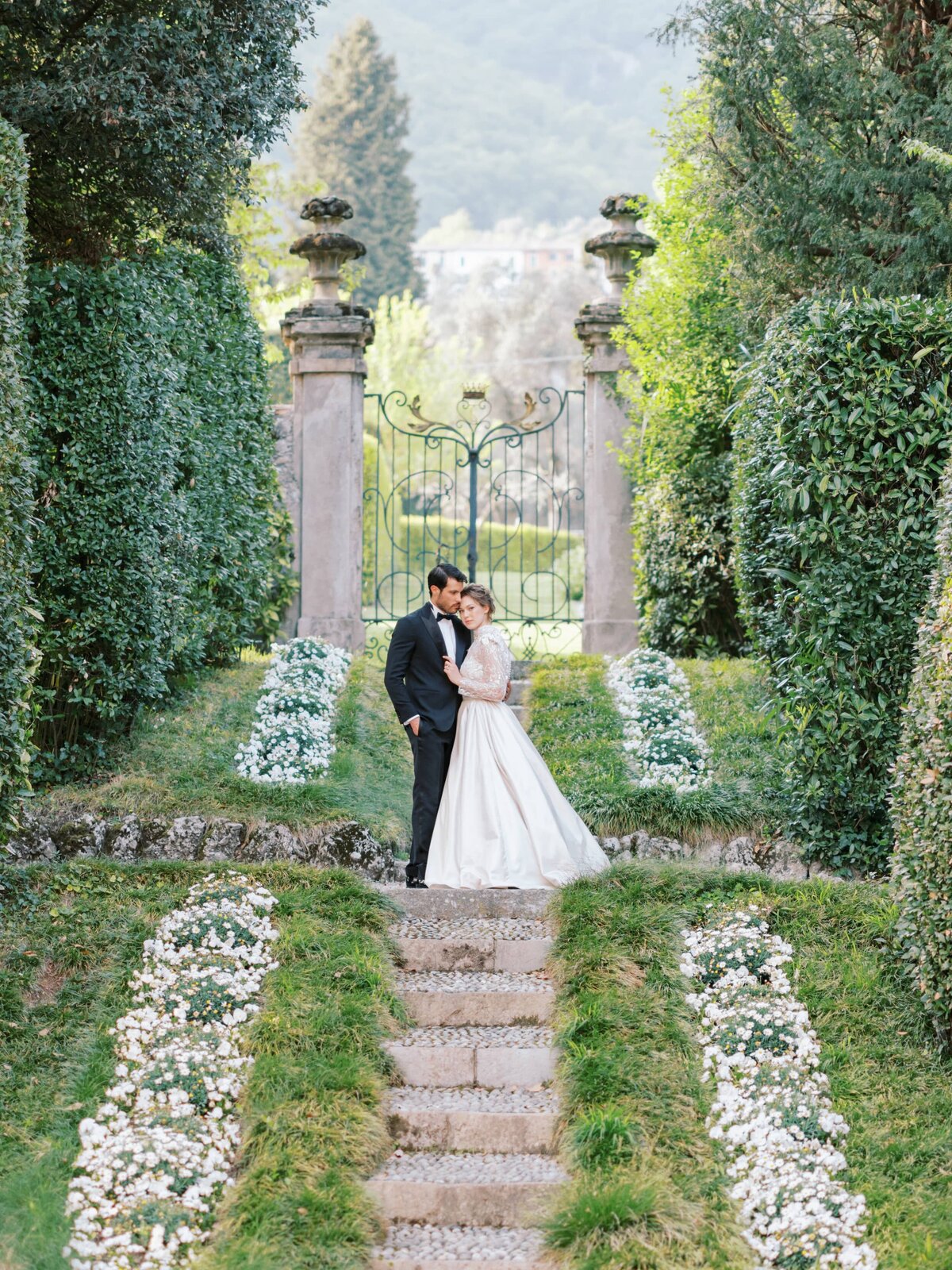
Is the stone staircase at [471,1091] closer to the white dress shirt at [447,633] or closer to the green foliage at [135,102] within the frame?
the white dress shirt at [447,633]

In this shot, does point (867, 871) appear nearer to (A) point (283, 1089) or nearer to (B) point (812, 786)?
(B) point (812, 786)

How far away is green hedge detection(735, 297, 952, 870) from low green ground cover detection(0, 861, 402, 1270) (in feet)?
8.30

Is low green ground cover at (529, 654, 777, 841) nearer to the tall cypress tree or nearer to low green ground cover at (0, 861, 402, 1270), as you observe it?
low green ground cover at (0, 861, 402, 1270)

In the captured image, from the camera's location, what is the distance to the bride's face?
24.5 ft

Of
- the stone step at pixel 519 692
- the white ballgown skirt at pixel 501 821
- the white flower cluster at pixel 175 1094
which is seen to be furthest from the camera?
the stone step at pixel 519 692

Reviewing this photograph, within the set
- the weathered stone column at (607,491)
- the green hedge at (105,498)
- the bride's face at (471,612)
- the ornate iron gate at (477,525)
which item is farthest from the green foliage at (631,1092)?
the ornate iron gate at (477,525)

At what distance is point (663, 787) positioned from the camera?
8203mm

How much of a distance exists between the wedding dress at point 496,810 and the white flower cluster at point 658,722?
1.20 metres

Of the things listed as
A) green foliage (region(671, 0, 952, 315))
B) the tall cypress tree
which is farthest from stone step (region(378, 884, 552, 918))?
the tall cypress tree

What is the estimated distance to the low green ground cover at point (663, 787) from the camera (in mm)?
7969

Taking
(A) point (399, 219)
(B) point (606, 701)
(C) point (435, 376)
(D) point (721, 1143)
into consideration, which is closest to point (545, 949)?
(D) point (721, 1143)

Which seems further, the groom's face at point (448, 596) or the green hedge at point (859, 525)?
the groom's face at point (448, 596)

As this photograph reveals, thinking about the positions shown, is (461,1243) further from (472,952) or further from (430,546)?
(430,546)

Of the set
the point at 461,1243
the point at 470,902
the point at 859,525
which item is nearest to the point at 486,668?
the point at 470,902
